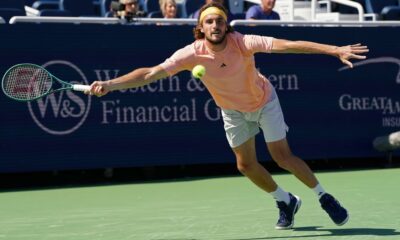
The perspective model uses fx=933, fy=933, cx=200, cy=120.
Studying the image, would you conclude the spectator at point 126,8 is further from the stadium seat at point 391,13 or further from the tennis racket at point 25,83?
the stadium seat at point 391,13

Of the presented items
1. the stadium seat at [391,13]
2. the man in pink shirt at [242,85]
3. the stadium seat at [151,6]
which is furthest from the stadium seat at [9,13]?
the stadium seat at [391,13]

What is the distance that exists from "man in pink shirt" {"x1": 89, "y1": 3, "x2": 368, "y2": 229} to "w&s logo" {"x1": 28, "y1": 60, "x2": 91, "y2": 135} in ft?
11.8

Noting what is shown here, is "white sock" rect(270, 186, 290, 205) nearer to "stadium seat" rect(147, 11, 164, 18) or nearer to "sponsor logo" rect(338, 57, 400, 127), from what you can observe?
"sponsor logo" rect(338, 57, 400, 127)

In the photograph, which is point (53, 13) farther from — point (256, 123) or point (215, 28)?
point (215, 28)

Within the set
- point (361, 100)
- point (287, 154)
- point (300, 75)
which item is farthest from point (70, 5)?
point (287, 154)

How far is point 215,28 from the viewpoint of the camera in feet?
22.0

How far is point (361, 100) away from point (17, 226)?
221 inches

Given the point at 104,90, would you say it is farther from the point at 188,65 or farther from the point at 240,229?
the point at 240,229

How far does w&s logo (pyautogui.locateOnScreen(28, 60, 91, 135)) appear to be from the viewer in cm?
1027

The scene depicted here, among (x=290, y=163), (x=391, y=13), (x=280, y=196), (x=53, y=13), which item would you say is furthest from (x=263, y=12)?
(x=290, y=163)

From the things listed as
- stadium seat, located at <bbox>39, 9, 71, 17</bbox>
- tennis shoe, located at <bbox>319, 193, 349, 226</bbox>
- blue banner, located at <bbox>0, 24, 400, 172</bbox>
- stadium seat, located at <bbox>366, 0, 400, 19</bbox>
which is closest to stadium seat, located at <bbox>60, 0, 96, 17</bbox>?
stadium seat, located at <bbox>39, 9, 71, 17</bbox>

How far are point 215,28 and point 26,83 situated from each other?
170 cm

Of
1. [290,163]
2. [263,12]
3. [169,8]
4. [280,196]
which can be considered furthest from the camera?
[263,12]

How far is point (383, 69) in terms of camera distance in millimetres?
11930
